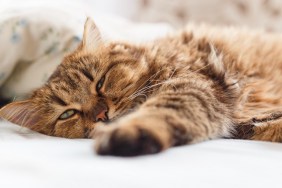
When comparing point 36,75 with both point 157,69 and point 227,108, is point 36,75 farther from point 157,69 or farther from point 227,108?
point 227,108

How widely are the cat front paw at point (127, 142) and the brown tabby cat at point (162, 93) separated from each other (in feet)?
0.17

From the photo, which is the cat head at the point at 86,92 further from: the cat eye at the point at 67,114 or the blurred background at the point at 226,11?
the blurred background at the point at 226,11

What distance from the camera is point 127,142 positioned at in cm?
81

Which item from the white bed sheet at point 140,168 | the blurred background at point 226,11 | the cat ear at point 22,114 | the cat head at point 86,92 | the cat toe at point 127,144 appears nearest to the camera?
the white bed sheet at point 140,168

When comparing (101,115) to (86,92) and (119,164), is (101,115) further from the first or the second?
(119,164)

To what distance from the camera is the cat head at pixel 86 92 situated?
1.23 m

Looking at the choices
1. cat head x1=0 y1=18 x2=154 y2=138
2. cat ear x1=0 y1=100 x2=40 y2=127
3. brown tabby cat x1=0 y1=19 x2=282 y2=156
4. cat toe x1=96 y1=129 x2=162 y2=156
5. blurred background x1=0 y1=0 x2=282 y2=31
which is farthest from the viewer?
blurred background x1=0 y1=0 x2=282 y2=31

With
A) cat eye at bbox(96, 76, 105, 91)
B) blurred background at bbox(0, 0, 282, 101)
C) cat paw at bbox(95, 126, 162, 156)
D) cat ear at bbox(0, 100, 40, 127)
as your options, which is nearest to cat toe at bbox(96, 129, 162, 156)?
cat paw at bbox(95, 126, 162, 156)

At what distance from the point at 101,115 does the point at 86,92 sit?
0.40ft

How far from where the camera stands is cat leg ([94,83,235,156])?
0.83m

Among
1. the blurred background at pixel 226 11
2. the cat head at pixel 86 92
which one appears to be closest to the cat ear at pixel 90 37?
the cat head at pixel 86 92

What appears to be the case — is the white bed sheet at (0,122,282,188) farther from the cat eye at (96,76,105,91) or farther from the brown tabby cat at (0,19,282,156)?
the cat eye at (96,76,105,91)

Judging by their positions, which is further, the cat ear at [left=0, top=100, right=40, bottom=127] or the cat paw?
the cat ear at [left=0, top=100, right=40, bottom=127]

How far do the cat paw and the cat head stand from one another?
34 centimetres
